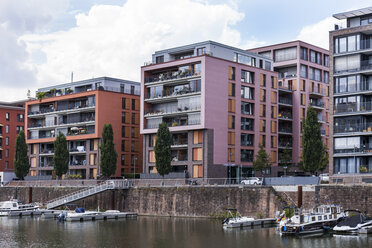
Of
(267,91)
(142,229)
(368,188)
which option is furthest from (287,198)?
(267,91)

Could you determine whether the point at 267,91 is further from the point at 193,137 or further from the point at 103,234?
the point at 103,234

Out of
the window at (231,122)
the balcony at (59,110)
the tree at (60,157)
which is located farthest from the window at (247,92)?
the tree at (60,157)

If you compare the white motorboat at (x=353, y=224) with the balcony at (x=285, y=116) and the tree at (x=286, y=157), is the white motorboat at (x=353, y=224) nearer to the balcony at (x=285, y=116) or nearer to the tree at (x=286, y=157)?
the tree at (x=286, y=157)

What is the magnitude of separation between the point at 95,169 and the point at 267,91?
119 feet

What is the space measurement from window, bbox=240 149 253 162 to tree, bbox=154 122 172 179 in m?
15.2

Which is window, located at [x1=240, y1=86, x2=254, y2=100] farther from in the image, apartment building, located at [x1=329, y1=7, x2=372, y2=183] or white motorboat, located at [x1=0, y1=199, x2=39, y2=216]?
white motorboat, located at [x1=0, y1=199, x2=39, y2=216]

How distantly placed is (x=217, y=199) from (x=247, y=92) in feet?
104

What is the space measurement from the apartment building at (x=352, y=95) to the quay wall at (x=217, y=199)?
42.9 feet

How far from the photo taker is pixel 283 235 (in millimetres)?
59062

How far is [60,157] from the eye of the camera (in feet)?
360

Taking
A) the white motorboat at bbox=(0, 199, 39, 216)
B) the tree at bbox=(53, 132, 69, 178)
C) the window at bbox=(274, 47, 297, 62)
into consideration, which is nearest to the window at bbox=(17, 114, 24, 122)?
the tree at bbox=(53, 132, 69, 178)

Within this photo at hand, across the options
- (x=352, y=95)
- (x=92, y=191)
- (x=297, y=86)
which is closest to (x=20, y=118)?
(x=92, y=191)

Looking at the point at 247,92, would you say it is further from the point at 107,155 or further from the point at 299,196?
the point at 299,196

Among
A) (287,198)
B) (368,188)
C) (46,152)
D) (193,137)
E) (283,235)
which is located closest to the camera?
(283,235)
